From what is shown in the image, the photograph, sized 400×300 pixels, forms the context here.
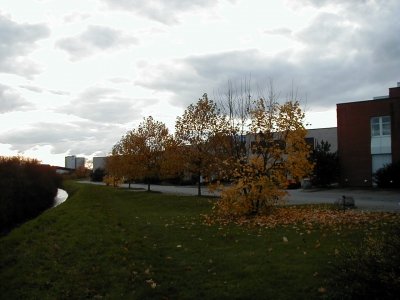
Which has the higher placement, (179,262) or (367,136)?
(367,136)

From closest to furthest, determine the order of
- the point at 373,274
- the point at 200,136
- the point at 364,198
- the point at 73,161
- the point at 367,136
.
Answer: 1. the point at 373,274
2. the point at 364,198
3. the point at 200,136
4. the point at 367,136
5. the point at 73,161

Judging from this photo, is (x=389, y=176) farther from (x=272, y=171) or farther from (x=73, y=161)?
(x=73, y=161)

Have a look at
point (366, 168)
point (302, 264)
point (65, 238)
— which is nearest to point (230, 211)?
point (65, 238)

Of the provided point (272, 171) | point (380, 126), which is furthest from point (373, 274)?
point (380, 126)

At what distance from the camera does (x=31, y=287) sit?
895 centimetres

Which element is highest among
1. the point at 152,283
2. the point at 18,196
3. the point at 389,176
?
the point at 389,176

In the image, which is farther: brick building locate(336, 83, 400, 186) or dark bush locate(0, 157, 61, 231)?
brick building locate(336, 83, 400, 186)

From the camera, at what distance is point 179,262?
962 centimetres

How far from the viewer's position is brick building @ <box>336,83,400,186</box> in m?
41.9

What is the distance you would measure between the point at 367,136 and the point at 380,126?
141cm

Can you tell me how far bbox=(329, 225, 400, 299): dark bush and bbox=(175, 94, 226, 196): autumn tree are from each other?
24.5m

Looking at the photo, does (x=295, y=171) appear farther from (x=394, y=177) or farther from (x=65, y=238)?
(x=394, y=177)

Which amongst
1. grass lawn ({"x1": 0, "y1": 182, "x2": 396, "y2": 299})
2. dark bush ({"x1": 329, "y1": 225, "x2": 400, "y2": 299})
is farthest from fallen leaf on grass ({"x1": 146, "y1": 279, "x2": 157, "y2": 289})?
dark bush ({"x1": 329, "y1": 225, "x2": 400, "y2": 299})

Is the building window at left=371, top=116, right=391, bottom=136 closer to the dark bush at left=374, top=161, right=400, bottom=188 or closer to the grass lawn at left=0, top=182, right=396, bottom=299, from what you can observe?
the dark bush at left=374, top=161, right=400, bottom=188
